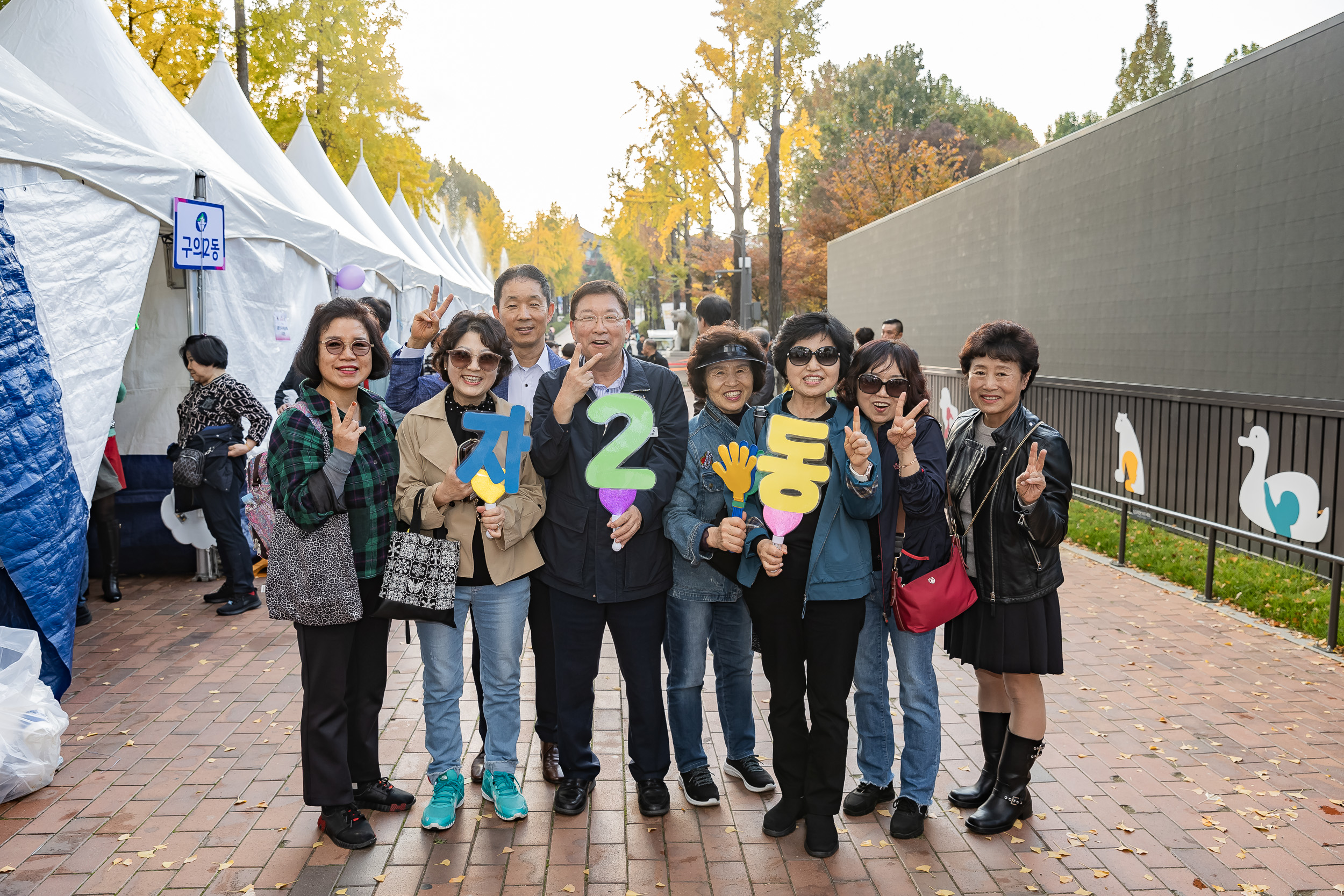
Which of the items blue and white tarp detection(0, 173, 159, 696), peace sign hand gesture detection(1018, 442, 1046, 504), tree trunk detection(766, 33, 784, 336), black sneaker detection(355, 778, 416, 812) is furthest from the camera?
tree trunk detection(766, 33, 784, 336)

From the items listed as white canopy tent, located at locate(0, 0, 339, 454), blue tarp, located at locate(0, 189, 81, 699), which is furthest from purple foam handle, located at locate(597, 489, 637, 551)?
white canopy tent, located at locate(0, 0, 339, 454)

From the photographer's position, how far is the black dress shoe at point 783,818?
3.59 meters

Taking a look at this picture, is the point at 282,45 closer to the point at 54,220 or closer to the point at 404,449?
the point at 54,220

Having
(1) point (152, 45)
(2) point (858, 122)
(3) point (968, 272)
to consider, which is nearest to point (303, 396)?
(3) point (968, 272)

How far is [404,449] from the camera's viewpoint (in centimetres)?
359

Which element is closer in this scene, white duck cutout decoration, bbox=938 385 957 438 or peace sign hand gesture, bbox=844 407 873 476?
peace sign hand gesture, bbox=844 407 873 476

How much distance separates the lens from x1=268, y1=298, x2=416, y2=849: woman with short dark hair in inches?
131

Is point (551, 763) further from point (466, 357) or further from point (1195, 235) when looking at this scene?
point (1195, 235)

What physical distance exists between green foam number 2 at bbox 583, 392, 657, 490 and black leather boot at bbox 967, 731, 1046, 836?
5.73 feet

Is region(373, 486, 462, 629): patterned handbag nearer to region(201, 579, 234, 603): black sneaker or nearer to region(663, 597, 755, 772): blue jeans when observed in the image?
region(663, 597, 755, 772): blue jeans

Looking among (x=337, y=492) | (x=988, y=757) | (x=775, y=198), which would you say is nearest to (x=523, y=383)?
(x=337, y=492)

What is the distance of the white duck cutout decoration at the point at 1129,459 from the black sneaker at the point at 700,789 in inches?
239

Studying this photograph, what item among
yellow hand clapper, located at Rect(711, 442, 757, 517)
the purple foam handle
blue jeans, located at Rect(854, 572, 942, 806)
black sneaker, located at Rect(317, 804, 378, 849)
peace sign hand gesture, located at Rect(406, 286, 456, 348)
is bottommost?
black sneaker, located at Rect(317, 804, 378, 849)

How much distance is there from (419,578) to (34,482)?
2512 mm
